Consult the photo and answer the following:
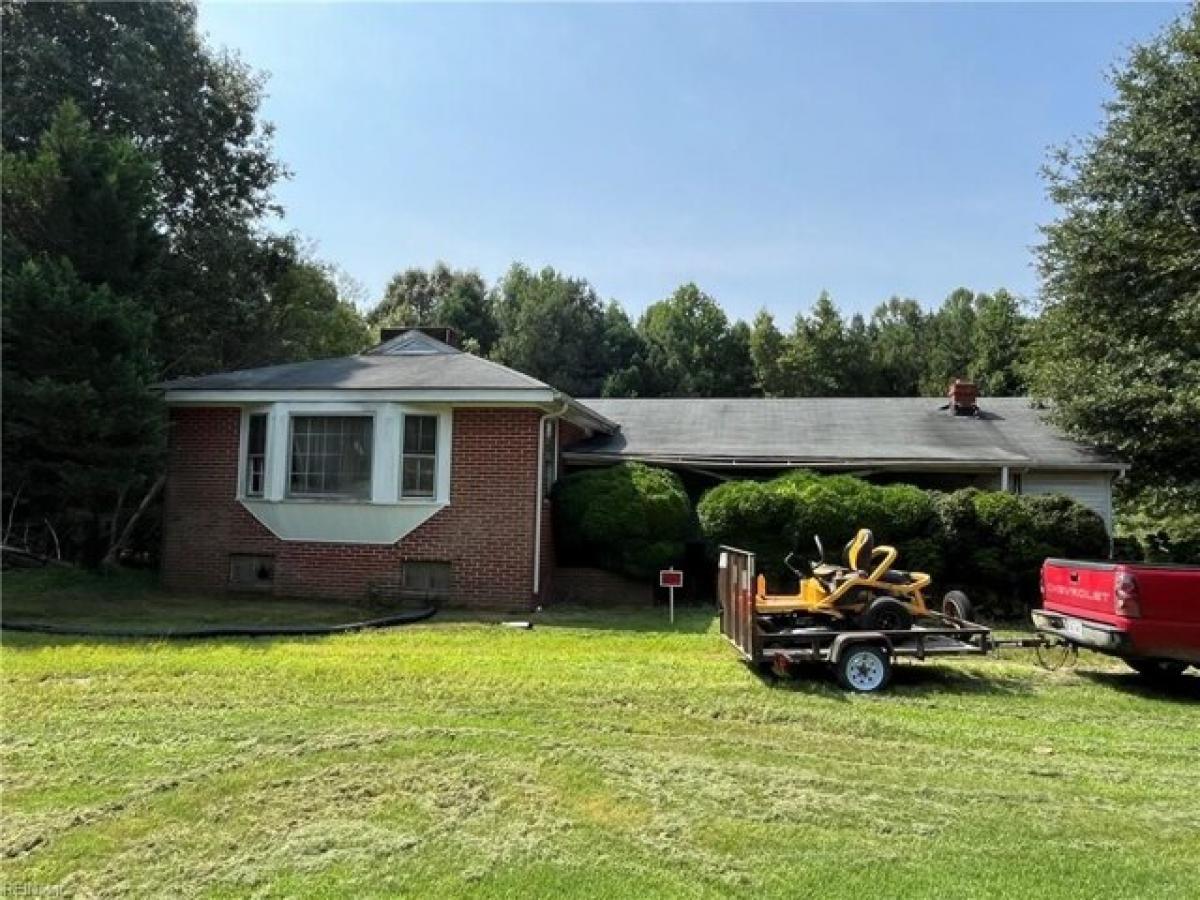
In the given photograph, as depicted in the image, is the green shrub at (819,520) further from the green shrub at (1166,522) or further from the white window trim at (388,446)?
the green shrub at (1166,522)

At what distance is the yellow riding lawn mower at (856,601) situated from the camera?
817 centimetres

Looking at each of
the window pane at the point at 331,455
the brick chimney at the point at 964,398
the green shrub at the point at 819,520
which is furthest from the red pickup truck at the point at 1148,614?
the brick chimney at the point at 964,398

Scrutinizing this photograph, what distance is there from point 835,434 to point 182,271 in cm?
1651

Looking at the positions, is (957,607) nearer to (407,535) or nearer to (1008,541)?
(1008,541)

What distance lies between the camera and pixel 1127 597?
7.54 m

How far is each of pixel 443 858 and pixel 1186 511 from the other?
19660 mm

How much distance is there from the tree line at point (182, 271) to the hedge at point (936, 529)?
368cm

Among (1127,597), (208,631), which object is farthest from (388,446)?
(1127,597)

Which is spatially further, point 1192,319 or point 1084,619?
point 1192,319

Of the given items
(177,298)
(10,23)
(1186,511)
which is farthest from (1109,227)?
(10,23)

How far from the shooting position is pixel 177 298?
852 inches

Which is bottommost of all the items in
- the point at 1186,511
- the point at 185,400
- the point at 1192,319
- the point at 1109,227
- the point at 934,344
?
the point at 1186,511

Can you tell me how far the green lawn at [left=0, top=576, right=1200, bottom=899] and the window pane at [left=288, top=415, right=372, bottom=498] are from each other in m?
5.27

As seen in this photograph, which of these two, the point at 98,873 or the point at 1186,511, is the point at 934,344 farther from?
the point at 98,873
